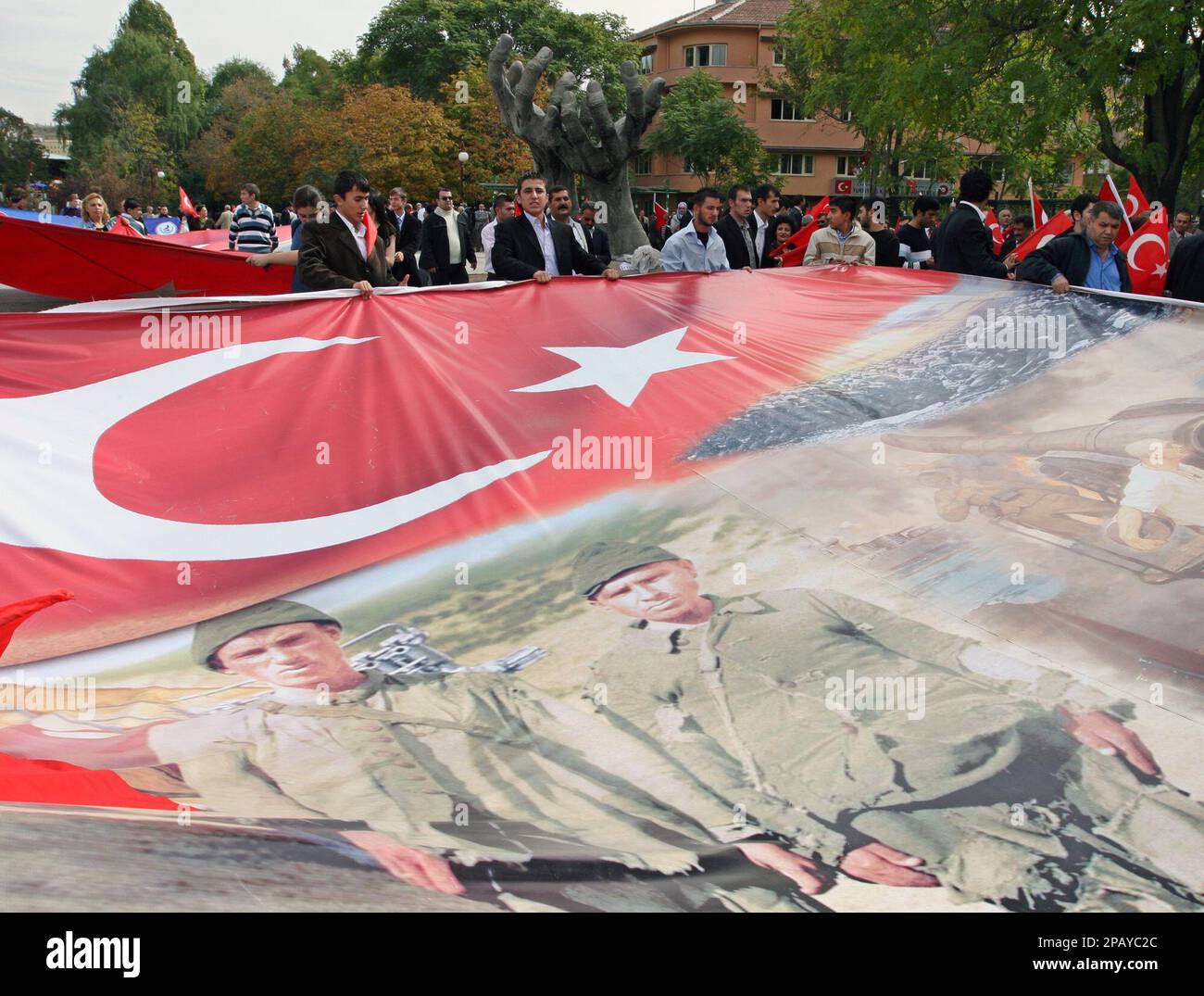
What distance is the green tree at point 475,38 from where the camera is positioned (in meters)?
54.9

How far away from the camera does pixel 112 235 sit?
28.3 feet

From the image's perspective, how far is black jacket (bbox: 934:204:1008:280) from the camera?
7477mm

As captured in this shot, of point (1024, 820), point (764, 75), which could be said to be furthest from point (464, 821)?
point (764, 75)

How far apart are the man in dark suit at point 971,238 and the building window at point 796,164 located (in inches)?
2284

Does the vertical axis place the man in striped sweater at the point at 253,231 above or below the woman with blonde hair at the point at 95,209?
below

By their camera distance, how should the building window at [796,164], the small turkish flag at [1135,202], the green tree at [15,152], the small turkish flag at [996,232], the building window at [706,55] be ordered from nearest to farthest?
the small turkish flag at [1135,202] → the small turkish flag at [996,232] → the building window at [796,164] → the building window at [706,55] → the green tree at [15,152]

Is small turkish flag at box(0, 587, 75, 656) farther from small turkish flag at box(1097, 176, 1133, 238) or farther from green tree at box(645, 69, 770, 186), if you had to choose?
green tree at box(645, 69, 770, 186)

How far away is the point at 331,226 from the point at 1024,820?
16.3ft

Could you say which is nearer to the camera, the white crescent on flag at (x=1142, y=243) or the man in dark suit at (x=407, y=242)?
the white crescent on flag at (x=1142, y=243)

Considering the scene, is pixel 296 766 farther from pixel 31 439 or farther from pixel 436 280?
pixel 436 280

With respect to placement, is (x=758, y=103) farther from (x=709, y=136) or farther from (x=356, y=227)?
(x=356, y=227)

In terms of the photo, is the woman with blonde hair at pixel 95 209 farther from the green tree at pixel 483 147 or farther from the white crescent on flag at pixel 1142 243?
the green tree at pixel 483 147

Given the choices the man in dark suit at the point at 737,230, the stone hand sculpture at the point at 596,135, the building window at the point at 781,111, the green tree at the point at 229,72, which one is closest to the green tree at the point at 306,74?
the green tree at the point at 229,72

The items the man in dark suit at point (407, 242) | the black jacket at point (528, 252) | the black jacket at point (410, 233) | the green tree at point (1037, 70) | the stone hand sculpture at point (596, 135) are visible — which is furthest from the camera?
the stone hand sculpture at point (596, 135)
